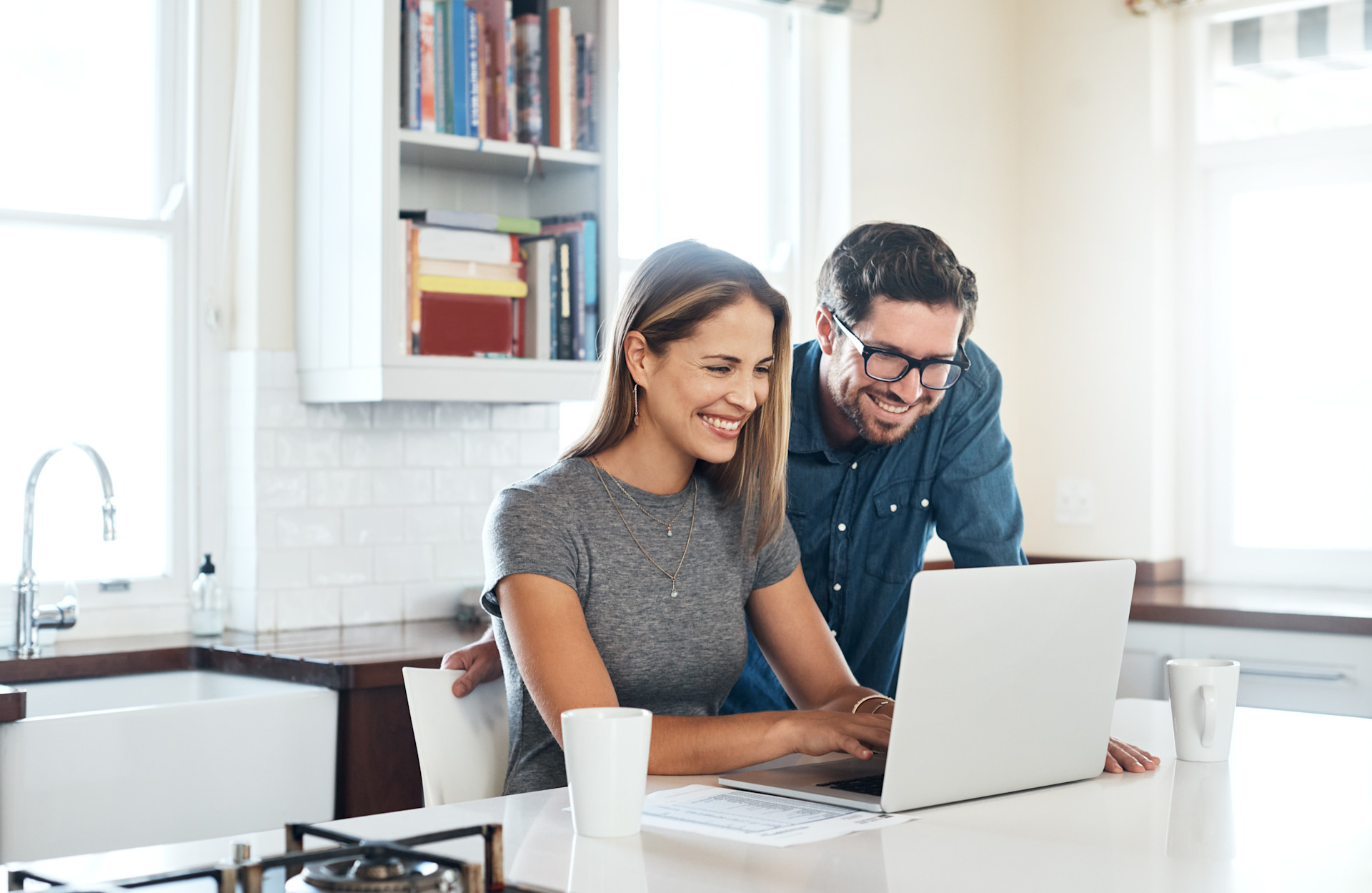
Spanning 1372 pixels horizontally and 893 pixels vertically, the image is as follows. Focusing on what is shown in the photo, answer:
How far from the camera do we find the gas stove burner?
88 cm

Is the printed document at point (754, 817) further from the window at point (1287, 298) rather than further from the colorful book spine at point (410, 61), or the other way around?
the window at point (1287, 298)

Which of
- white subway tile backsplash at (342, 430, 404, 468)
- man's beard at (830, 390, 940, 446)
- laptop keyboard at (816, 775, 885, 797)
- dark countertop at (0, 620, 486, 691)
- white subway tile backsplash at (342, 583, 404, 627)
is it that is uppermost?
man's beard at (830, 390, 940, 446)

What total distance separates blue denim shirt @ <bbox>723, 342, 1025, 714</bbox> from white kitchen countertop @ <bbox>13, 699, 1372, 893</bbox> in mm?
687

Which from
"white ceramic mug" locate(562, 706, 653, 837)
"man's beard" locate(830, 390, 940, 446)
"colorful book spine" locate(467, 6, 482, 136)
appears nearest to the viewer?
"white ceramic mug" locate(562, 706, 653, 837)

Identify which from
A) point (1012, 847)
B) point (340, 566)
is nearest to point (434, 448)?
point (340, 566)

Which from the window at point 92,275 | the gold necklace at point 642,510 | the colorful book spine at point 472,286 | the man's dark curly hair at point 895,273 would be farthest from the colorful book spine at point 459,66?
the gold necklace at point 642,510

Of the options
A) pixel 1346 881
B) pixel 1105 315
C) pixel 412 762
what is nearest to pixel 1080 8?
pixel 1105 315

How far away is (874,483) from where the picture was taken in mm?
2148

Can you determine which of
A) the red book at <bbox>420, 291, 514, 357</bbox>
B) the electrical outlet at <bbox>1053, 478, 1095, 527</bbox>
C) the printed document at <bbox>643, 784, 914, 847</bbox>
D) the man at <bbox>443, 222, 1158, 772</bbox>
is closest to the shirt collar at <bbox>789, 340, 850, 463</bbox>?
the man at <bbox>443, 222, 1158, 772</bbox>

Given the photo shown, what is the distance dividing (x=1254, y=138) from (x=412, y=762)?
9.46 feet

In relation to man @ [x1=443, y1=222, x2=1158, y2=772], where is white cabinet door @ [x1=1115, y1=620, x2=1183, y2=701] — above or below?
below

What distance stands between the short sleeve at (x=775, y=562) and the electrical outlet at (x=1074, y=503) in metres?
2.47

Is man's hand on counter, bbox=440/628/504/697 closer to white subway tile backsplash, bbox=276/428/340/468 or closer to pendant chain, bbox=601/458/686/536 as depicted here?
pendant chain, bbox=601/458/686/536

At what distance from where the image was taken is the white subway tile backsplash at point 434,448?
3240mm
